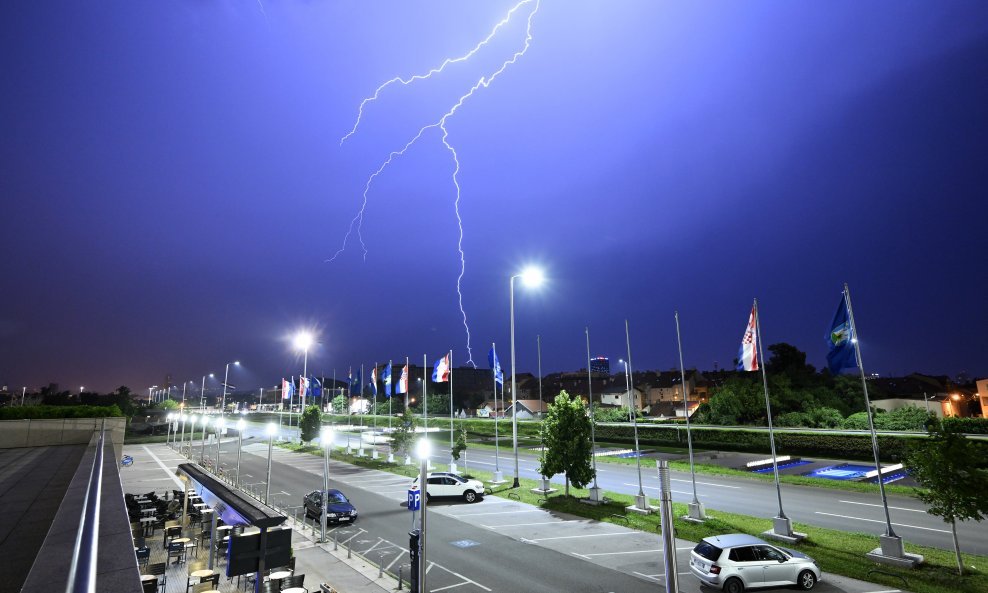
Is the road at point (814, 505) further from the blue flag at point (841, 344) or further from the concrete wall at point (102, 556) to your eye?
the concrete wall at point (102, 556)

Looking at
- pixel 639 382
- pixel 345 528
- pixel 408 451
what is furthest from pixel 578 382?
pixel 345 528

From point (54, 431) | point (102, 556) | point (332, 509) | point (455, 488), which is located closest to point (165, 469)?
point (54, 431)

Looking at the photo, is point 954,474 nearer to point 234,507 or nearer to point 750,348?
point 750,348

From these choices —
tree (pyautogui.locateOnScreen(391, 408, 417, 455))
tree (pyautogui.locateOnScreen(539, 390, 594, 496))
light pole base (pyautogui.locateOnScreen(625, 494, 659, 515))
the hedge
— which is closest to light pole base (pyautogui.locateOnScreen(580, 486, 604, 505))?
tree (pyautogui.locateOnScreen(539, 390, 594, 496))

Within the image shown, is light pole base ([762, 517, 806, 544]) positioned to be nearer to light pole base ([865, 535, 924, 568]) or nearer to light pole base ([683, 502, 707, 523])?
light pole base ([865, 535, 924, 568])

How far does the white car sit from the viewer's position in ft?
92.5

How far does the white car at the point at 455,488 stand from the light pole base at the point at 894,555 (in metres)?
18.4

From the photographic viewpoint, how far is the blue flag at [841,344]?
61.9 ft

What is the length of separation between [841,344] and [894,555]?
24.4 feet

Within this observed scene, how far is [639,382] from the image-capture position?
4919 inches

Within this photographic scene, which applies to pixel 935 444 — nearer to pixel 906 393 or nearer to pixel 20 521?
pixel 20 521

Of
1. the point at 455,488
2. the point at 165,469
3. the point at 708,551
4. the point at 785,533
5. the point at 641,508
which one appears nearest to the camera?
the point at 708,551

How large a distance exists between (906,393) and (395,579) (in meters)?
112

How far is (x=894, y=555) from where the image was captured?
1636 cm
